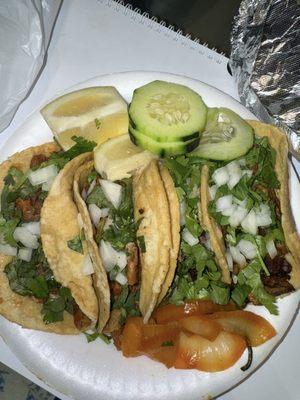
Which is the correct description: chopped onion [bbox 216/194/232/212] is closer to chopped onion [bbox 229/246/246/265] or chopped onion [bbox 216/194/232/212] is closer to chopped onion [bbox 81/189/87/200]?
chopped onion [bbox 229/246/246/265]

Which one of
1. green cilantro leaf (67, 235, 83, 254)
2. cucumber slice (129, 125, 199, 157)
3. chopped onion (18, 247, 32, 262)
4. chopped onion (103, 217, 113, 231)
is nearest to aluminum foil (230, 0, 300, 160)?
cucumber slice (129, 125, 199, 157)

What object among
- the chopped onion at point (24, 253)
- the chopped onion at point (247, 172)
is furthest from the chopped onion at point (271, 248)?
the chopped onion at point (24, 253)

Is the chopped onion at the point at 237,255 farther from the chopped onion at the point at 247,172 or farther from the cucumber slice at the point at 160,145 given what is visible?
the cucumber slice at the point at 160,145

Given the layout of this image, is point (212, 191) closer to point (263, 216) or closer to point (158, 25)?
point (263, 216)

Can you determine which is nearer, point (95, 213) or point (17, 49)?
point (95, 213)

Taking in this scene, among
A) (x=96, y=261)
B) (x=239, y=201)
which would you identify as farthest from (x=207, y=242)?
(x=96, y=261)
